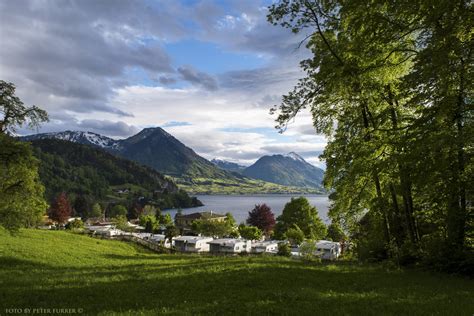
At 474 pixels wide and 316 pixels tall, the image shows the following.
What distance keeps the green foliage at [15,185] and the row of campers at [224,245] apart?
5611 centimetres

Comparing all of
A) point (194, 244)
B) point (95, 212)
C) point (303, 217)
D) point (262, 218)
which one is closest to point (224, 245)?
point (194, 244)

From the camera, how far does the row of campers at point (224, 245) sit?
79750mm

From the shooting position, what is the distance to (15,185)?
71.2ft

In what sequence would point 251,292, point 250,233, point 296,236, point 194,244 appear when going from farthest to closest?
point 250,233 → point 194,244 → point 296,236 → point 251,292

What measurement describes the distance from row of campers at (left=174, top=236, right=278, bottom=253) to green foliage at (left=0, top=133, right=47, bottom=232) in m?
56.1

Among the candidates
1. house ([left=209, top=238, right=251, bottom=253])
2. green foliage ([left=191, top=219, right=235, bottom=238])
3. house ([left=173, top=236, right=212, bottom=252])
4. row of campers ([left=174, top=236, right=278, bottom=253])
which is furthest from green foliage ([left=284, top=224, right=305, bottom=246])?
green foliage ([left=191, top=219, right=235, bottom=238])

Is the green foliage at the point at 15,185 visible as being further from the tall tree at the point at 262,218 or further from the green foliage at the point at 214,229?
the tall tree at the point at 262,218

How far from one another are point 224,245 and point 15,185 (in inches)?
2585

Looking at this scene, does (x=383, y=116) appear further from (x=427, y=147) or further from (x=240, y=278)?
A: (x=240, y=278)

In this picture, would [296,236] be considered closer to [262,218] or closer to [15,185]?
[262,218]

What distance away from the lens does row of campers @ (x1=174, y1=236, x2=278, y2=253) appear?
7975cm

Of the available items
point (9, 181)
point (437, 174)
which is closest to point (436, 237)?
point (437, 174)

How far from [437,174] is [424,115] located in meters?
2.43

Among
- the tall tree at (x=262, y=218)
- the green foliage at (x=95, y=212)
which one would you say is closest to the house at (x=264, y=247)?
the tall tree at (x=262, y=218)
